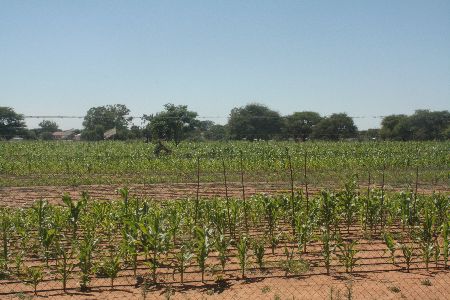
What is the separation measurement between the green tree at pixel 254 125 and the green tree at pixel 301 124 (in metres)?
2.14

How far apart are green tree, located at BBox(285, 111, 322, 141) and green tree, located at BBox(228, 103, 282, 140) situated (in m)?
2.14

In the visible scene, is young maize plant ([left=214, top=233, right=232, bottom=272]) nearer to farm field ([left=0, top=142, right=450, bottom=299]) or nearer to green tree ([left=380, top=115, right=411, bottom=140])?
farm field ([left=0, top=142, right=450, bottom=299])

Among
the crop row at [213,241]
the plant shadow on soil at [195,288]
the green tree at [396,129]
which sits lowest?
the plant shadow on soil at [195,288]

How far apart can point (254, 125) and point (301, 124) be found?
8071 millimetres

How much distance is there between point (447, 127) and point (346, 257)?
60472 mm

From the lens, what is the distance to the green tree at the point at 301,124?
208 ft

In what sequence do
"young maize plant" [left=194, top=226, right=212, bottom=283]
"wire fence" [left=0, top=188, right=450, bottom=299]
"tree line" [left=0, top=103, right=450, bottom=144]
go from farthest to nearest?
1. "tree line" [left=0, top=103, right=450, bottom=144]
2. "young maize plant" [left=194, top=226, right=212, bottom=283]
3. "wire fence" [left=0, top=188, right=450, bottom=299]

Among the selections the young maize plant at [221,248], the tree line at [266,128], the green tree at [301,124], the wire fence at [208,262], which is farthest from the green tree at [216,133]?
the young maize plant at [221,248]

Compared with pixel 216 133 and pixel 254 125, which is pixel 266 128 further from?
pixel 216 133

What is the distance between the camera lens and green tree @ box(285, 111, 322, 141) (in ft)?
208

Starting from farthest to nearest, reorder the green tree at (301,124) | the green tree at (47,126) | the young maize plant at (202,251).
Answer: the green tree at (47,126)
the green tree at (301,124)
the young maize plant at (202,251)

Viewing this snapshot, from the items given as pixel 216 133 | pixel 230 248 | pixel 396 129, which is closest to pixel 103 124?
pixel 216 133

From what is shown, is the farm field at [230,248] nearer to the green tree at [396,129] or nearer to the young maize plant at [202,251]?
the young maize plant at [202,251]

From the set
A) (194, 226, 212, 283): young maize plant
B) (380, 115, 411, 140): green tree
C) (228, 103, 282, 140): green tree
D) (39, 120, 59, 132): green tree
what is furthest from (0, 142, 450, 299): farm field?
(39, 120, 59, 132): green tree
